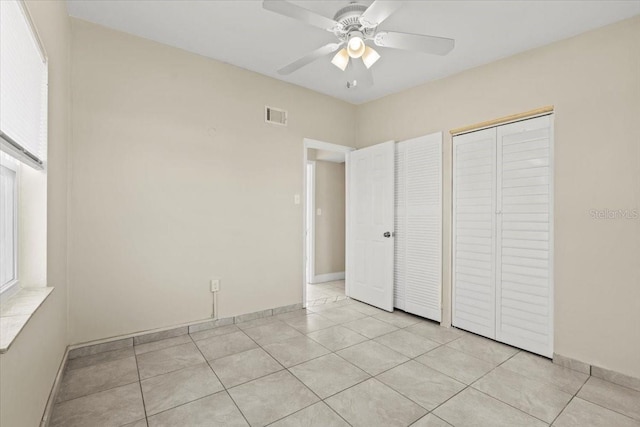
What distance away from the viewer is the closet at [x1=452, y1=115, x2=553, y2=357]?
2590 mm

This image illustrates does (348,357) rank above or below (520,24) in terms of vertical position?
below

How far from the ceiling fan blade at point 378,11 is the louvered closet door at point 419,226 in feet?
5.89

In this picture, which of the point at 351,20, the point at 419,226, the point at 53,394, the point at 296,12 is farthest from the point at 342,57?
the point at 53,394

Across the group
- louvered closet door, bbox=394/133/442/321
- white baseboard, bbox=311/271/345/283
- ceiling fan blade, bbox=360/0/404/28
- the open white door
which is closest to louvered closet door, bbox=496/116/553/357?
louvered closet door, bbox=394/133/442/321

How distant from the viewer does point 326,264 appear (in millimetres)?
5438

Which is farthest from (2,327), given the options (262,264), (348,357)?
(262,264)

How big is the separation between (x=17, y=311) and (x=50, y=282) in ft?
1.99

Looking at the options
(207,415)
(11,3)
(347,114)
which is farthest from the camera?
(347,114)

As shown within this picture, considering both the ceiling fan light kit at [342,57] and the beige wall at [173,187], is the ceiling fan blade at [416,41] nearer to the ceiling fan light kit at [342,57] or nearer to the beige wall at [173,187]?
the ceiling fan light kit at [342,57]

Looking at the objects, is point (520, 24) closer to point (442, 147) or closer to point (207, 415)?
point (442, 147)

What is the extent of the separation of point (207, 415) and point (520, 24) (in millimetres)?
3467

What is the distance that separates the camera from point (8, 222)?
1.49m

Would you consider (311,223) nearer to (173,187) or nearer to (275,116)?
(275,116)

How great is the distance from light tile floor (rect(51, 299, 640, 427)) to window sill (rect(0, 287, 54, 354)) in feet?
2.58
